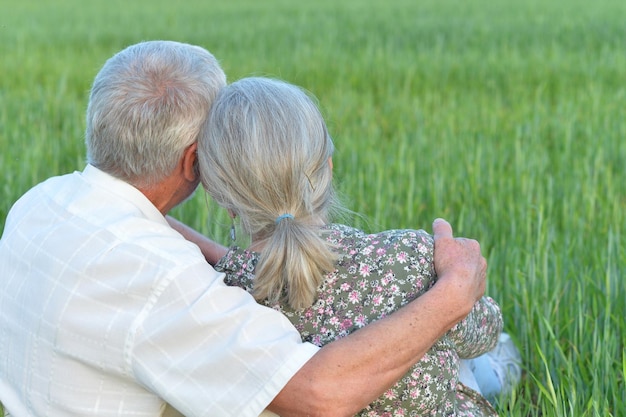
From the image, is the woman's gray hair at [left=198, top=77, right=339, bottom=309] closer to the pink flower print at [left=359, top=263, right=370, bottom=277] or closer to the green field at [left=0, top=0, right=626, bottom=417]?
the pink flower print at [left=359, top=263, right=370, bottom=277]

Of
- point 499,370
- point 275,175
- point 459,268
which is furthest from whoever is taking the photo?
point 499,370

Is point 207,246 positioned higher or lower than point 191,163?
lower

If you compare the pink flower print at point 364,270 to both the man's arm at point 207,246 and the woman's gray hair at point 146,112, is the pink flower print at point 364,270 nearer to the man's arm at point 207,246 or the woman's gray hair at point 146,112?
the woman's gray hair at point 146,112

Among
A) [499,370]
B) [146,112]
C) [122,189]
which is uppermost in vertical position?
[146,112]

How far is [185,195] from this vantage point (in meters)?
1.97

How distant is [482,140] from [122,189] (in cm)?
343

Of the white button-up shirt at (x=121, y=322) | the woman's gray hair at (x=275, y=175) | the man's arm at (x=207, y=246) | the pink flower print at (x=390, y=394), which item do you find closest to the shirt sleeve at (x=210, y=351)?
the white button-up shirt at (x=121, y=322)

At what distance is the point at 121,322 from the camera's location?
1597 mm

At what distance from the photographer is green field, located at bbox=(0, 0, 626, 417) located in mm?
2668

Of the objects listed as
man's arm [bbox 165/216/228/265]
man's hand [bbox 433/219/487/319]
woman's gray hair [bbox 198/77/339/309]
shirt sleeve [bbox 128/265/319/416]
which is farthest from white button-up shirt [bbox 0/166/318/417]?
man's arm [bbox 165/216/228/265]

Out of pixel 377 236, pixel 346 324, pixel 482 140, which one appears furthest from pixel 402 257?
pixel 482 140

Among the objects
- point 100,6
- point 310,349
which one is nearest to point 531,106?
point 310,349

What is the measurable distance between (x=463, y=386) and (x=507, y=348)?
0.62m

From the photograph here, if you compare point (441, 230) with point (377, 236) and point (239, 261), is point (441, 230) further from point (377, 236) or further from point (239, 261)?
point (239, 261)
